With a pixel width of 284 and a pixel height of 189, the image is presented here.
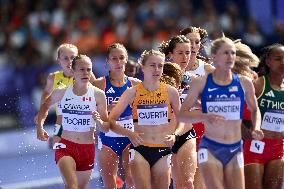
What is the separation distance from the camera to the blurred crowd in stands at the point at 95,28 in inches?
677

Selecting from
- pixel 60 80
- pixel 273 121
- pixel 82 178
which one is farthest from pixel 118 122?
pixel 273 121

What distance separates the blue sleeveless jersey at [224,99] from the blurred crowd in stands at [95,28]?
8560 millimetres

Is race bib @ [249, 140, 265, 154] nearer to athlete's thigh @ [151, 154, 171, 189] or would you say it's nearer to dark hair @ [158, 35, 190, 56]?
athlete's thigh @ [151, 154, 171, 189]

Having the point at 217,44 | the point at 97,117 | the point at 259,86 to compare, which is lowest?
the point at 97,117

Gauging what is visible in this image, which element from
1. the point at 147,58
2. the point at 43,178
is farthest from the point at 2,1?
the point at 147,58

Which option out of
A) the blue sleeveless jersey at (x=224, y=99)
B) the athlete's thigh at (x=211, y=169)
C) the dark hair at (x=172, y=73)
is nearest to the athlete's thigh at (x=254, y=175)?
the athlete's thigh at (x=211, y=169)

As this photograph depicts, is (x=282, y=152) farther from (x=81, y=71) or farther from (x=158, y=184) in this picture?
(x=81, y=71)

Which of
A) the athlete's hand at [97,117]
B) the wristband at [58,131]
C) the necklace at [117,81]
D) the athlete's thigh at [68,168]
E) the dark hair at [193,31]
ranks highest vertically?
the dark hair at [193,31]

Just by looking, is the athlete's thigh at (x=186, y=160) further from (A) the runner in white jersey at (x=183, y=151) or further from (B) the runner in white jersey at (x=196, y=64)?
(B) the runner in white jersey at (x=196, y=64)

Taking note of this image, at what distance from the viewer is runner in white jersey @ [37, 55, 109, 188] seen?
998 cm

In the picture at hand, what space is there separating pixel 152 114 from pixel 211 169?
1102 millimetres

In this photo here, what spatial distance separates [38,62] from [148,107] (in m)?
8.30

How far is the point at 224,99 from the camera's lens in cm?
887

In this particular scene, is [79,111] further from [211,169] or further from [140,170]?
[211,169]
